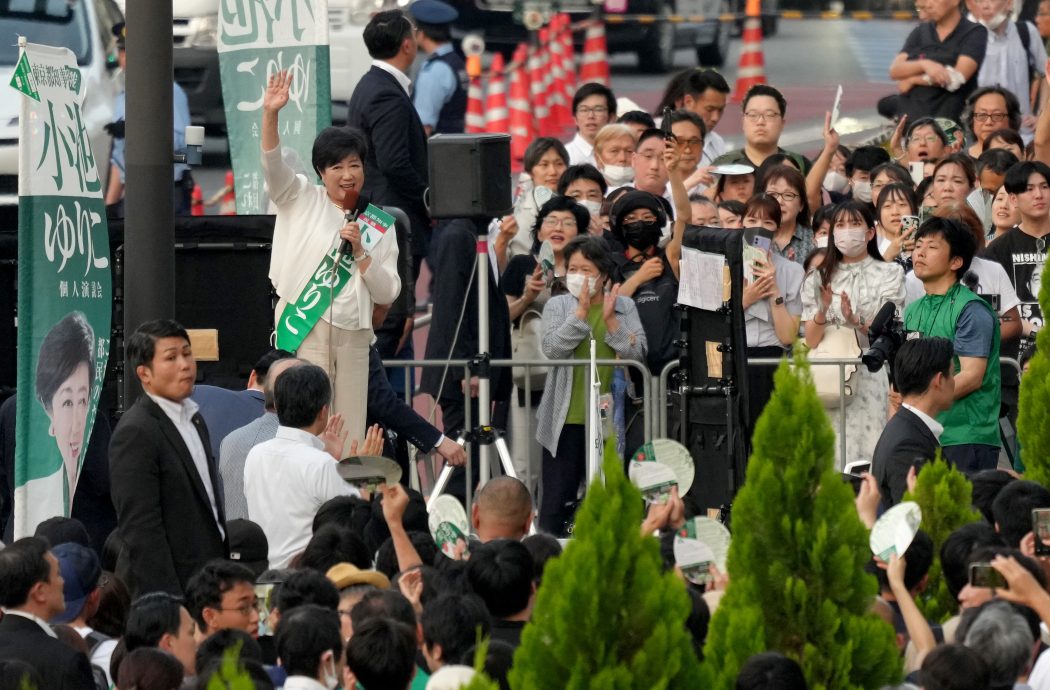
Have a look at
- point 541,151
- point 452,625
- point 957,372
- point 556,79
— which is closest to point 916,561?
point 452,625

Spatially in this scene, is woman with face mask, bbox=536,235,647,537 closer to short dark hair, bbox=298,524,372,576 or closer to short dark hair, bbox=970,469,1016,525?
short dark hair, bbox=970,469,1016,525

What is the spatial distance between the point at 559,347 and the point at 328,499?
2743mm

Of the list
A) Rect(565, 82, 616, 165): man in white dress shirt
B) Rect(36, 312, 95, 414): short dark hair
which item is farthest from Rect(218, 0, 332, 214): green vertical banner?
Rect(36, 312, 95, 414): short dark hair

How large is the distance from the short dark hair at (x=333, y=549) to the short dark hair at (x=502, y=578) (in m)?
0.81

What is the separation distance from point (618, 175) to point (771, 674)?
25.1 feet

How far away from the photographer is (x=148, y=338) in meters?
8.50

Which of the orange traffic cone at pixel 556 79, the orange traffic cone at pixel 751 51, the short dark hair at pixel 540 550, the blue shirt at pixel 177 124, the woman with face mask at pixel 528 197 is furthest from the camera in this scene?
the orange traffic cone at pixel 556 79

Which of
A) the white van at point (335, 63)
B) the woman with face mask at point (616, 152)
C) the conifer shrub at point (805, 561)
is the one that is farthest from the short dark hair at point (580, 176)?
the conifer shrub at point (805, 561)

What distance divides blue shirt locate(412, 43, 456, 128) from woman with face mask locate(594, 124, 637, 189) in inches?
118

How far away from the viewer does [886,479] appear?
28.2ft

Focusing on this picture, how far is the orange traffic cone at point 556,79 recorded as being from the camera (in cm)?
1797

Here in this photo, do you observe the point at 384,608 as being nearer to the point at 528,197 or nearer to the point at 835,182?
the point at 528,197

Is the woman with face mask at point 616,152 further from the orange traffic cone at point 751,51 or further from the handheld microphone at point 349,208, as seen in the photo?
the orange traffic cone at point 751,51

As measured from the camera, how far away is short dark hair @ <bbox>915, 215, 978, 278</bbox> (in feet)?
32.4
